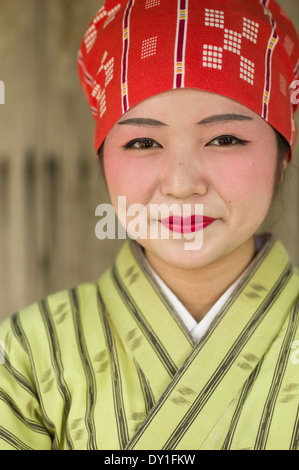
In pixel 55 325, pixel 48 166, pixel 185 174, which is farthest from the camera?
pixel 48 166

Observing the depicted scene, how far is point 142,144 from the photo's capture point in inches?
61.5

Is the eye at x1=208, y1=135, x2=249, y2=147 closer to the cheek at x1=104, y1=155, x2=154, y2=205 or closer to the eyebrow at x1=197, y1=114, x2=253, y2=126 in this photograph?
the eyebrow at x1=197, y1=114, x2=253, y2=126

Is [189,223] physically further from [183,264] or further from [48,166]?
[48,166]

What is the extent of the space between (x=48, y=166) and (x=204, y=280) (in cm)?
110

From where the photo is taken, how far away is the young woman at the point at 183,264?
150 cm

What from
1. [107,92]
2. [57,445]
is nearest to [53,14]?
[107,92]

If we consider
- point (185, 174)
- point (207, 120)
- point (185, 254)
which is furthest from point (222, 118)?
point (185, 254)

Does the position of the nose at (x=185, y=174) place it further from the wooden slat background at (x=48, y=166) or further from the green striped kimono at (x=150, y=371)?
the wooden slat background at (x=48, y=166)

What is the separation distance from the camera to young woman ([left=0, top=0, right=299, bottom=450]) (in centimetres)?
150

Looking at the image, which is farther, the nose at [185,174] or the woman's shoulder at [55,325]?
the woman's shoulder at [55,325]

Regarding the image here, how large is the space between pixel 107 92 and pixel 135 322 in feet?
1.80

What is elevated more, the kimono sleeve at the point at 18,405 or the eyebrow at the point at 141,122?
the eyebrow at the point at 141,122

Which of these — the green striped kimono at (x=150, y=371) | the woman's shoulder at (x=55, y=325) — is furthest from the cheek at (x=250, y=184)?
the woman's shoulder at (x=55, y=325)

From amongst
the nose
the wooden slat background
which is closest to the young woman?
the nose
